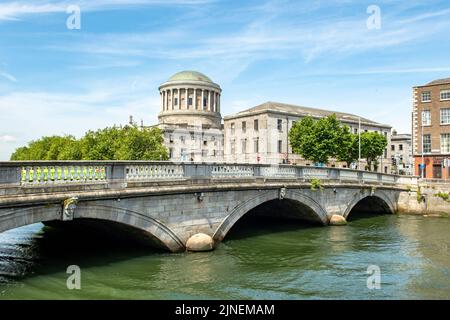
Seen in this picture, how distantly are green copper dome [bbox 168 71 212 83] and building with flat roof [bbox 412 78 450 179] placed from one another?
56.4 metres

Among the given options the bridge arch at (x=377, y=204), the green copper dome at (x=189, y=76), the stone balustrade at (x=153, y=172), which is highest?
the green copper dome at (x=189, y=76)

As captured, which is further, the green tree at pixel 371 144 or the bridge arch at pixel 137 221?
the green tree at pixel 371 144

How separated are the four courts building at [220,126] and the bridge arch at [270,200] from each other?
35.3m

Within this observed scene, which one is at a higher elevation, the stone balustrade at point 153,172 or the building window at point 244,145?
the building window at point 244,145

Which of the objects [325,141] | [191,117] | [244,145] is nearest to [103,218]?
[325,141]

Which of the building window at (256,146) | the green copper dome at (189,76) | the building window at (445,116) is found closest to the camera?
the building window at (445,116)

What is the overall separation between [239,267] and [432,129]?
110ft

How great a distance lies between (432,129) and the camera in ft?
137

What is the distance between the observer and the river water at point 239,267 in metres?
12.5

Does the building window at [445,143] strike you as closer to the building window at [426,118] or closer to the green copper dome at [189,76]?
the building window at [426,118]

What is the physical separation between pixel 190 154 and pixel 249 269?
222ft

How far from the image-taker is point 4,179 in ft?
37.9

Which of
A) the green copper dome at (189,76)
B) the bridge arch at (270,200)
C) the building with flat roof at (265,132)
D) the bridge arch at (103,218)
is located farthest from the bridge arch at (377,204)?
the green copper dome at (189,76)
